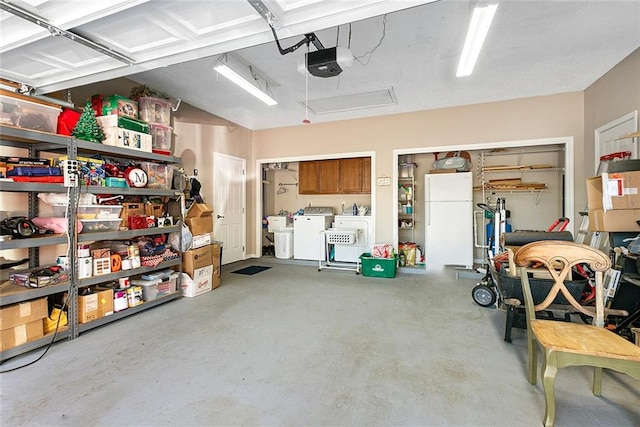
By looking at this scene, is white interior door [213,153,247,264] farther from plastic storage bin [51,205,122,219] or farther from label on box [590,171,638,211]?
label on box [590,171,638,211]

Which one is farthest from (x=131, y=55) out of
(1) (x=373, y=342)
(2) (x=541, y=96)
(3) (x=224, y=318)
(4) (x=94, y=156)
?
(2) (x=541, y=96)

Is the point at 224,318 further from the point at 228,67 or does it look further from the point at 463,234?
the point at 463,234

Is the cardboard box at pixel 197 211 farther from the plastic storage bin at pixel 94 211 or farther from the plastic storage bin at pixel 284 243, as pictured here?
the plastic storage bin at pixel 284 243

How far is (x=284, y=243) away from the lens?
6.28 m

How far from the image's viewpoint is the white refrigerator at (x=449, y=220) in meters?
5.00

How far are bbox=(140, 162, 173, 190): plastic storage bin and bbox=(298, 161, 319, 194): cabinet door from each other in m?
3.54

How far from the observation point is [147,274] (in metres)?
3.42

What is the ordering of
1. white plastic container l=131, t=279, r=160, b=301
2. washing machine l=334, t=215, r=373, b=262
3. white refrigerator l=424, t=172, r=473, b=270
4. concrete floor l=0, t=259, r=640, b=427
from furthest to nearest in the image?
washing machine l=334, t=215, r=373, b=262 → white refrigerator l=424, t=172, r=473, b=270 → white plastic container l=131, t=279, r=160, b=301 → concrete floor l=0, t=259, r=640, b=427

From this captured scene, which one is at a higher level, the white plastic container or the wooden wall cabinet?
the wooden wall cabinet

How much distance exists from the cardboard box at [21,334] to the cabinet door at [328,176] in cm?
511

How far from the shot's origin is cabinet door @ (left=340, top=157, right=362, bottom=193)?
6297mm

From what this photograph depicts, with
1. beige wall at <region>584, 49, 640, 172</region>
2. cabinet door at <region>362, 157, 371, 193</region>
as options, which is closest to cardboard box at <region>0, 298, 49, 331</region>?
cabinet door at <region>362, 157, 371, 193</region>

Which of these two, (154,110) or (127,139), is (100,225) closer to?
(127,139)

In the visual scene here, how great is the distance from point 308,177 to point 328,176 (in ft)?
1.70
